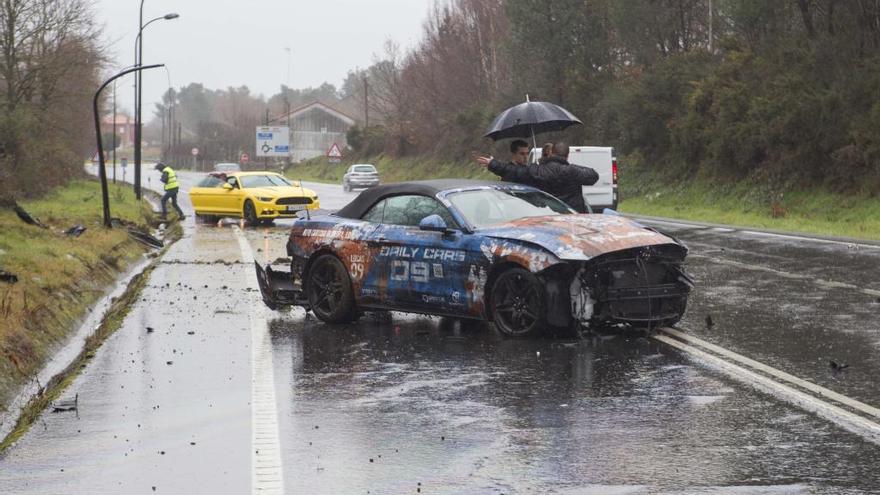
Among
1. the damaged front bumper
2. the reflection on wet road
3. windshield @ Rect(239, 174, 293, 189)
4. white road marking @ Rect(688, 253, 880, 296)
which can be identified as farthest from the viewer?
windshield @ Rect(239, 174, 293, 189)

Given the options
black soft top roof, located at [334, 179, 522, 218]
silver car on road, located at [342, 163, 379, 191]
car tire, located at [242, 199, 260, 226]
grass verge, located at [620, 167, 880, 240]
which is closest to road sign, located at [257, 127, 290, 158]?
silver car on road, located at [342, 163, 379, 191]

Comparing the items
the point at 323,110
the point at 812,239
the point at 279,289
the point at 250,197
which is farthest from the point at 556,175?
the point at 323,110

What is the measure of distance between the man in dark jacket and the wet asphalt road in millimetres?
1858

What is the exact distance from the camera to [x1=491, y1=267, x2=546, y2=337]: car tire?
10.3m

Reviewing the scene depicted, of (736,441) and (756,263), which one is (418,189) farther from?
(756,263)

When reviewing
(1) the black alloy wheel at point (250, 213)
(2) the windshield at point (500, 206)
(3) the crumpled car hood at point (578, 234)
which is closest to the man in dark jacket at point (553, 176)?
(2) the windshield at point (500, 206)

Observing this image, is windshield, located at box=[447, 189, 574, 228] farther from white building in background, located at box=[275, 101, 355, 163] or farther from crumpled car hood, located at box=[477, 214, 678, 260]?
white building in background, located at box=[275, 101, 355, 163]

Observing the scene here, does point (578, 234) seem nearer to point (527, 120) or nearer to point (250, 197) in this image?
point (527, 120)

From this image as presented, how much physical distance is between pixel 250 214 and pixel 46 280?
18245 mm

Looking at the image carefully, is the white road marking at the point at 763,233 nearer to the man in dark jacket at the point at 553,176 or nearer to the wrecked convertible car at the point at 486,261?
the man in dark jacket at the point at 553,176

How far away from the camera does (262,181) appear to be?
33531mm

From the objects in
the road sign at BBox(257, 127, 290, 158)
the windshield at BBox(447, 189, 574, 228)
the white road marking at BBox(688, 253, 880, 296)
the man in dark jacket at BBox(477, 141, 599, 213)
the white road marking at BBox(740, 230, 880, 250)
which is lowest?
the white road marking at BBox(688, 253, 880, 296)

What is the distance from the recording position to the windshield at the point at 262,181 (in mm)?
33250

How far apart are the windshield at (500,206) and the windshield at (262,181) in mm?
22142
